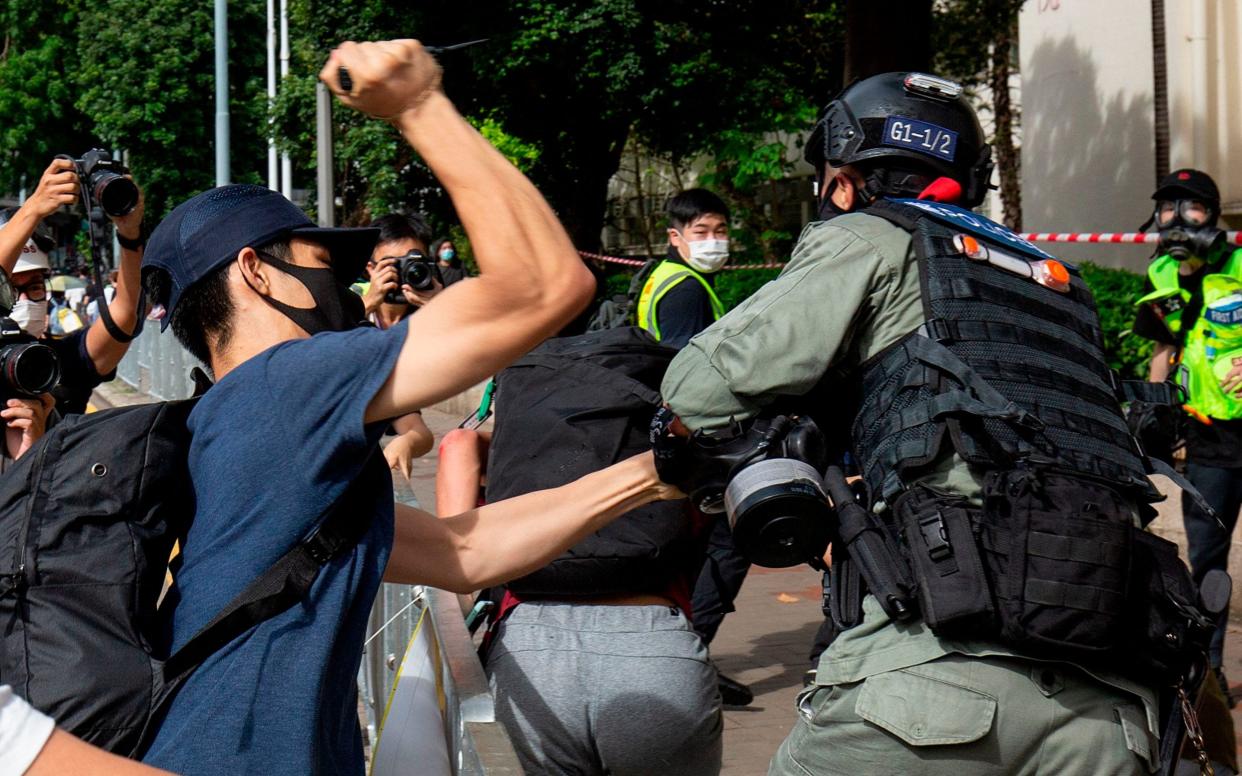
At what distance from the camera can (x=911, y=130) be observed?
2852mm

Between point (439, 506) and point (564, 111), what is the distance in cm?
1751

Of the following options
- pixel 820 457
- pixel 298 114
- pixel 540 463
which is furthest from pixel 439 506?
pixel 298 114

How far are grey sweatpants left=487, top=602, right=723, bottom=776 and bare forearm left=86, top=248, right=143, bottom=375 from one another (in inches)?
75.3

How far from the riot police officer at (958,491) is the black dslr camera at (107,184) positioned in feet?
8.27

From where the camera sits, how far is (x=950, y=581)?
241 cm

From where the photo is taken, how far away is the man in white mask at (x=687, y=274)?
21.7 ft

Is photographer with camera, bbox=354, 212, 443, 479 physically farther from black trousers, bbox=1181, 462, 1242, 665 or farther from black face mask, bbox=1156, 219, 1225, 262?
black trousers, bbox=1181, 462, 1242, 665

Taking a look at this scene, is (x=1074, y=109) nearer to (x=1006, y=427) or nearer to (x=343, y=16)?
(x=343, y=16)

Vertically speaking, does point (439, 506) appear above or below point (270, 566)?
below

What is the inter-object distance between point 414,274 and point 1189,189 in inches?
131

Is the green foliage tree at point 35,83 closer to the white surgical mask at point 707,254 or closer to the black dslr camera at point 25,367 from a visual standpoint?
the white surgical mask at point 707,254

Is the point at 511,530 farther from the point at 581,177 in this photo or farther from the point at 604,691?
the point at 581,177

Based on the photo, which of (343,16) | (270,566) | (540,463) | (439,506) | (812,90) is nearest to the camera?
(270,566)

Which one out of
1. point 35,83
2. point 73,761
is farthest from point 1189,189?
point 35,83
